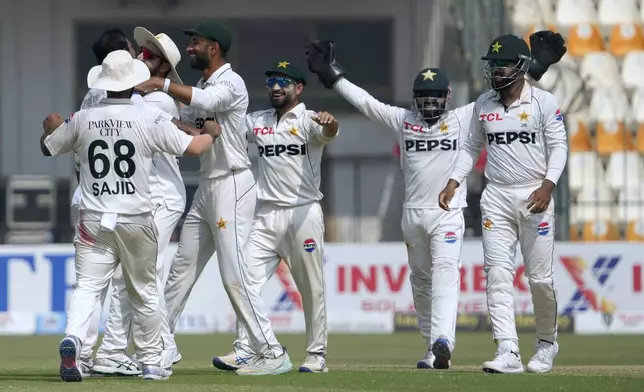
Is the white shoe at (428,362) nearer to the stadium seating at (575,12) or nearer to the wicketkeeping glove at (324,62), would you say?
the wicketkeeping glove at (324,62)

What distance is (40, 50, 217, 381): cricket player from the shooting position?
8.12 m

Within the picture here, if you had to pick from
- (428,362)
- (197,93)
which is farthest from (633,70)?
(197,93)

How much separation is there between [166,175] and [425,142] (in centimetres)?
188

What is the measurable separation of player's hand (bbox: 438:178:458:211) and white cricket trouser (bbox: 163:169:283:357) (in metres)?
1.25

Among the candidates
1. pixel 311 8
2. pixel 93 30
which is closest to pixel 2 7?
pixel 93 30

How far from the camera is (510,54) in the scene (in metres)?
9.23

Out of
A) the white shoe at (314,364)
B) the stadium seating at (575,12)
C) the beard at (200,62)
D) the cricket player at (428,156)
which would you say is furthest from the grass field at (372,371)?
the stadium seating at (575,12)

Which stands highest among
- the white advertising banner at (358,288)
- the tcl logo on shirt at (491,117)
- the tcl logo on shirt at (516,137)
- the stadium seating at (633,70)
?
the stadium seating at (633,70)

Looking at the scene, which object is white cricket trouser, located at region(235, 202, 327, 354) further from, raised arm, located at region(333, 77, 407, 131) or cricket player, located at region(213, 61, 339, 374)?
raised arm, located at region(333, 77, 407, 131)

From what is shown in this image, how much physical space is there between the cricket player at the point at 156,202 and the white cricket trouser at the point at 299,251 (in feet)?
1.95

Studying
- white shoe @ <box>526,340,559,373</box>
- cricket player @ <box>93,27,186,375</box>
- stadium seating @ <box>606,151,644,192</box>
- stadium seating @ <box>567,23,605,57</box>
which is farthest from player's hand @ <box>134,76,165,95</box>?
stadium seating @ <box>567,23,605,57</box>

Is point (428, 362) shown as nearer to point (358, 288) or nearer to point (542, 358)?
point (542, 358)

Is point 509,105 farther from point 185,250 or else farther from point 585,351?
point 585,351

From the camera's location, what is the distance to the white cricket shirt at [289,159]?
9359 mm
